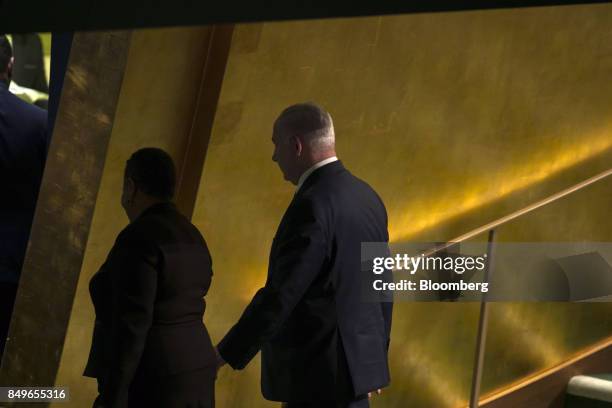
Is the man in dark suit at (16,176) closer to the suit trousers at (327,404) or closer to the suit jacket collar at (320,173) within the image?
the suit jacket collar at (320,173)

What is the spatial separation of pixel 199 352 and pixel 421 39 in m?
2.01

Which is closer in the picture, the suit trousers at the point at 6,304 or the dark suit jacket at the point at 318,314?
the dark suit jacket at the point at 318,314

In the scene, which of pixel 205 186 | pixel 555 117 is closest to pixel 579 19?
pixel 555 117

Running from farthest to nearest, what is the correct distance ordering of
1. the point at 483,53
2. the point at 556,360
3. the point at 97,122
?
1. the point at 483,53
2. the point at 556,360
3. the point at 97,122

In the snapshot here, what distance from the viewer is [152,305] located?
11.5 feet

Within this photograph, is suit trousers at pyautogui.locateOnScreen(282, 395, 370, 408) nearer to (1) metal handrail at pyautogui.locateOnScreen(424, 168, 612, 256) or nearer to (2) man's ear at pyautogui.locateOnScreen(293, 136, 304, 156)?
(2) man's ear at pyautogui.locateOnScreen(293, 136, 304, 156)

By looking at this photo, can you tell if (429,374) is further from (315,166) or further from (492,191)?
(315,166)

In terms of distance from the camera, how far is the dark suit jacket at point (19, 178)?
4633 millimetres

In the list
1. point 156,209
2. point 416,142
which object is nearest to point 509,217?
point 416,142

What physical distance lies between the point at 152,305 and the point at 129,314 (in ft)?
0.21

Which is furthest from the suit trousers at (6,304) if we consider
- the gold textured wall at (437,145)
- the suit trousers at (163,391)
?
the suit trousers at (163,391)

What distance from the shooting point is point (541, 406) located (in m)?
5.08

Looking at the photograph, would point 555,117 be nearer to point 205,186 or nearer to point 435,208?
point 435,208

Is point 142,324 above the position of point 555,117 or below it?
below
